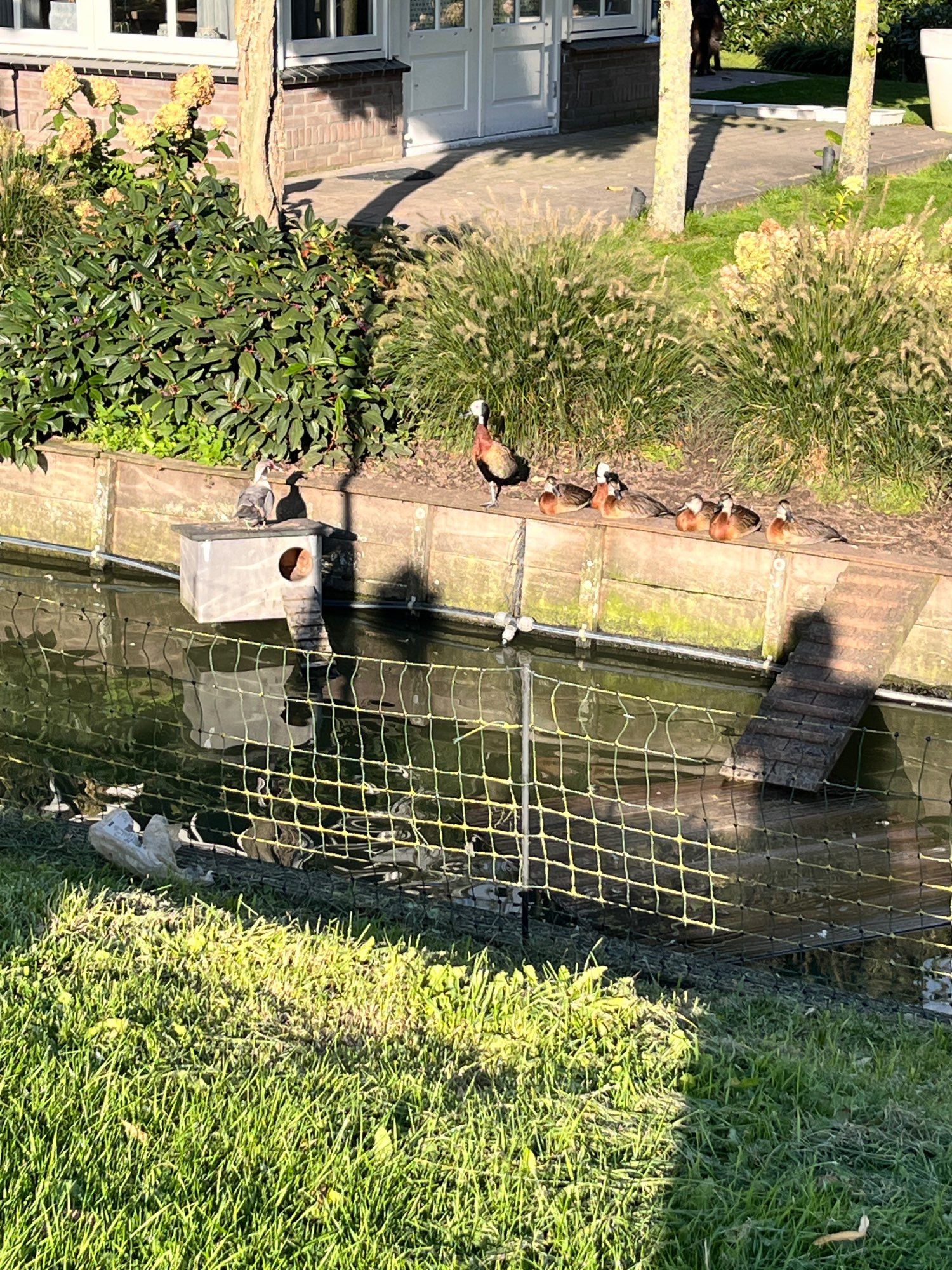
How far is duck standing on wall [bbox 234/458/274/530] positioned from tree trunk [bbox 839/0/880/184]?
25.8 feet

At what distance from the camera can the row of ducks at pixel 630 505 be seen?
9.30m

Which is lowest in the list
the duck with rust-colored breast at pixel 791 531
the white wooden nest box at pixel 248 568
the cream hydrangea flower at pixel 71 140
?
the white wooden nest box at pixel 248 568

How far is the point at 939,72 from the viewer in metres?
→ 20.0

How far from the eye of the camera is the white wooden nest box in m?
9.47

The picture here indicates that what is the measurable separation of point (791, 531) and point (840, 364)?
133cm

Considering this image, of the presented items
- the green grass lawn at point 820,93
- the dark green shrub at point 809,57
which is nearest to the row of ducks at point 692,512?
the green grass lawn at point 820,93

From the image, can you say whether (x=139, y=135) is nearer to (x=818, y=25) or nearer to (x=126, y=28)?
(x=126, y=28)

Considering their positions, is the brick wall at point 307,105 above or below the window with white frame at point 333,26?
below

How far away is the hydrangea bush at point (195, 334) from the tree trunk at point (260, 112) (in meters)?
0.23

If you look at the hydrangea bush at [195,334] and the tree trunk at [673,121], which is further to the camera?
the tree trunk at [673,121]

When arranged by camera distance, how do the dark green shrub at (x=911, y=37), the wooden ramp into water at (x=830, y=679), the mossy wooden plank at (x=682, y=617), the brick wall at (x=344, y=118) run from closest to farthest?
the wooden ramp into water at (x=830, y=679) → the mossy wooden plank at (x=682, y=617) → the brick wall at (x=344, y=118) → the dark green shrub at (x=911, y=37)

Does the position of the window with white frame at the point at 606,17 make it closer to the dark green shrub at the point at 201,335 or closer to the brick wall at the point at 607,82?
the brick wall at the point at 607,82

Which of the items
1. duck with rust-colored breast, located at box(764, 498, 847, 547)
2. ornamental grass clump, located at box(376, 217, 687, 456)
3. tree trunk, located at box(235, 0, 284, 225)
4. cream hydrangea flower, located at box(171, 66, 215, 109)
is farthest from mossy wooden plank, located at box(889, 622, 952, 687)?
cream hydrangea flower, located at box(171, 66, 215, 109)

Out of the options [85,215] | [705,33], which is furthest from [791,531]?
[705,33]
